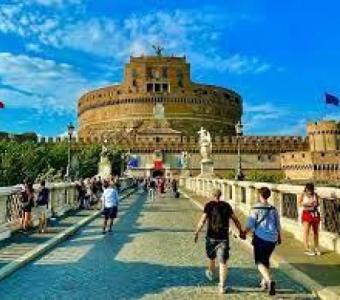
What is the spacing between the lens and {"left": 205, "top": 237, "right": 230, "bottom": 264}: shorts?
845cm

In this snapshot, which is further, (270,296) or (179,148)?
(179,148)

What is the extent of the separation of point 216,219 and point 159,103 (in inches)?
4236

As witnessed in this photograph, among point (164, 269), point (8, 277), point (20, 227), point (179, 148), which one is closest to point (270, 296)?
point (164, 269)

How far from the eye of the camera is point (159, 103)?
115812mm

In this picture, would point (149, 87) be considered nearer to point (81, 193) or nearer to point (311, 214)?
point (81, 193)

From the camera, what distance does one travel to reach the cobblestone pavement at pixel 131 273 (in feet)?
26.5

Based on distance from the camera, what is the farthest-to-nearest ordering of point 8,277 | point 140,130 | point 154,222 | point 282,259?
point 140,130
point 154,222
point 282,259
point 8,277

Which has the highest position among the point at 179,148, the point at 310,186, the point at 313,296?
the point at 179,148

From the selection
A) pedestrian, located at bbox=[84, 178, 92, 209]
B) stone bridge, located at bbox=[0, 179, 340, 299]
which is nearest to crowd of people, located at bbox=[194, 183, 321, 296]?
stone bridge, located at bbox=[0, 179, 340, 299]

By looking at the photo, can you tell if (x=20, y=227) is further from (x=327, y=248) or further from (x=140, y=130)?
(x=140, y=130)

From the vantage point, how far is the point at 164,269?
9922 mm

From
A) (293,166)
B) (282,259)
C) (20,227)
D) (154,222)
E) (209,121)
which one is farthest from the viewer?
(209,121)

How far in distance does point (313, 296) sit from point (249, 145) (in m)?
97.6

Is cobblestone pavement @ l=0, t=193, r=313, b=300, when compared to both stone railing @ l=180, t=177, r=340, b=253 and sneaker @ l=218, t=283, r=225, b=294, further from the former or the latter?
stone railing @ l=180, t=177, r=340, b=253
